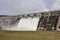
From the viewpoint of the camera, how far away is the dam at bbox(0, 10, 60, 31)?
71500 mm

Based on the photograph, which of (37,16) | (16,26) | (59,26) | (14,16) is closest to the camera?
(59,26)

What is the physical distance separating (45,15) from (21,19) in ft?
52.1

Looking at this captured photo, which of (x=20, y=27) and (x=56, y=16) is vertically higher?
(x=56, y=16)

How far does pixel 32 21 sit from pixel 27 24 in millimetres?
2666

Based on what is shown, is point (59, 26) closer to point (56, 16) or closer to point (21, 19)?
point (56, 16)

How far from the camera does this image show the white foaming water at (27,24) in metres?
78.2

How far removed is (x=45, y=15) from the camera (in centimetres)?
7650

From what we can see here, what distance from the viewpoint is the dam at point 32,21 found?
235 feet

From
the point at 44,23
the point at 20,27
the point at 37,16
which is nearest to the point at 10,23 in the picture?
the point at 20,27

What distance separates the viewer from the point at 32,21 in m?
83.4

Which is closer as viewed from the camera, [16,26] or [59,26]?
[59,26]

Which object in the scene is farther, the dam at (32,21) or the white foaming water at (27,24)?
the white foaming water at (27,24)

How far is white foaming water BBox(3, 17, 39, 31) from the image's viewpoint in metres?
78.2

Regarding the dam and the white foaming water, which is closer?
the dam
